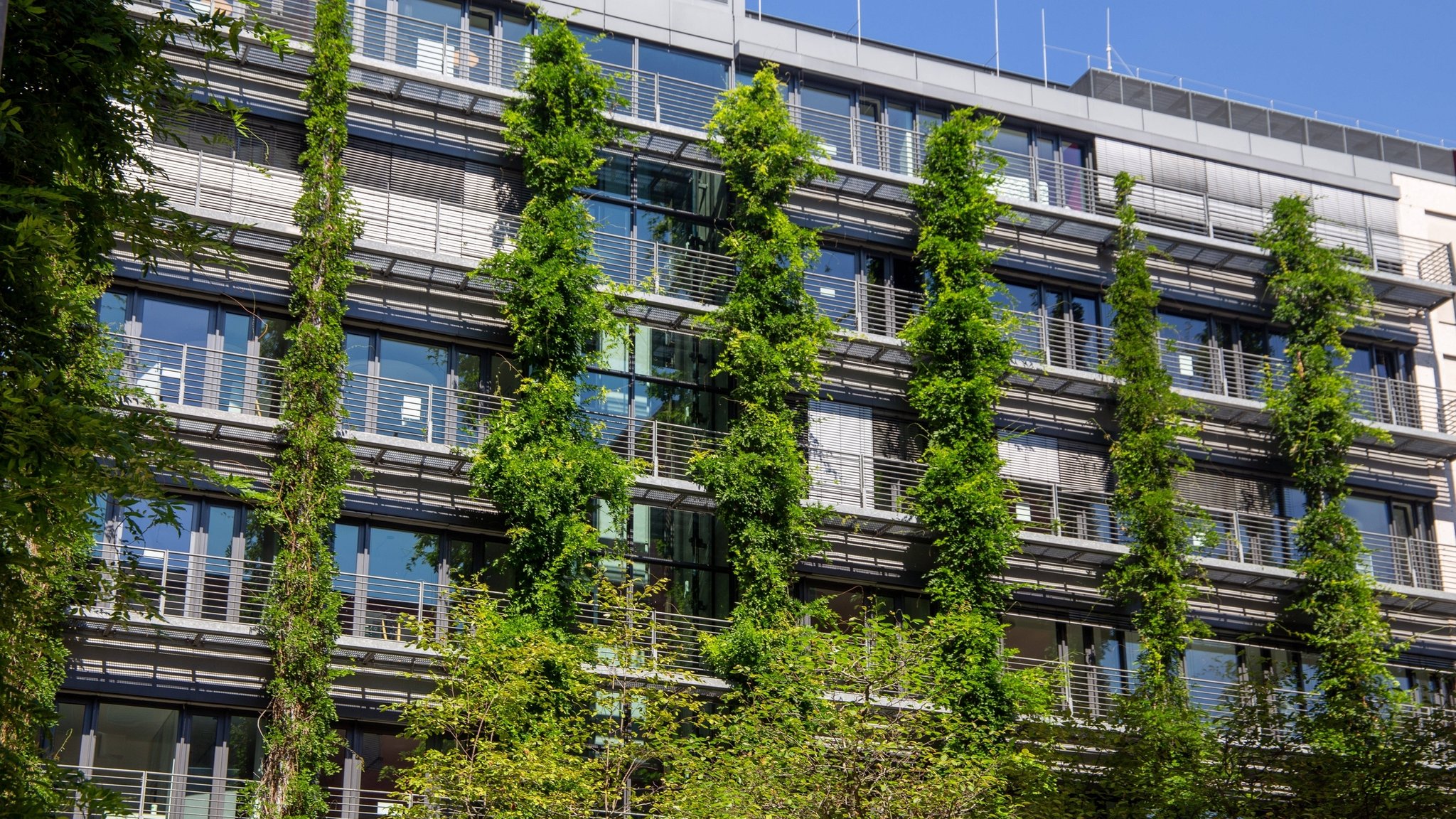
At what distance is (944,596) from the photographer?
1319 inches

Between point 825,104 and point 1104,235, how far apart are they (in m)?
7.32

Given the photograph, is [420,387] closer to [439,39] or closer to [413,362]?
[413,362]

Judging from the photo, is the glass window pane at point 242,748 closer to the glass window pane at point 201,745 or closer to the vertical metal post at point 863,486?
the glass window pane at point 201,745

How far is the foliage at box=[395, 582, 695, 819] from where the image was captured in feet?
83.7

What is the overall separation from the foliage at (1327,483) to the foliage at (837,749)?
24.6ft

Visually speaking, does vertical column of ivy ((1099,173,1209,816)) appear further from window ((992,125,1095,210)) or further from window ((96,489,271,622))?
window ((96,489,271,622))

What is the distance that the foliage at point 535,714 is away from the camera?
25500mm

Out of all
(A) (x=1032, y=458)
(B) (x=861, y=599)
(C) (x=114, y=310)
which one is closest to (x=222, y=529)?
(C) (x=114, y=310)

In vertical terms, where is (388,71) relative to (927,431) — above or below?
above

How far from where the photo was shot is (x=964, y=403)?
115 feet

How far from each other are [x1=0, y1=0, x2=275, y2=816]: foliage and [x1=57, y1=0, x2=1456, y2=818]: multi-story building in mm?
12071

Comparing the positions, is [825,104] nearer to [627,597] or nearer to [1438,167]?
[627,597]

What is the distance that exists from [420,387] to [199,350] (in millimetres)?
4142

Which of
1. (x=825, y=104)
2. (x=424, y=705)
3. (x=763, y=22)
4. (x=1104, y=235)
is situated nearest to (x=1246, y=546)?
(x=1104, y=235)
